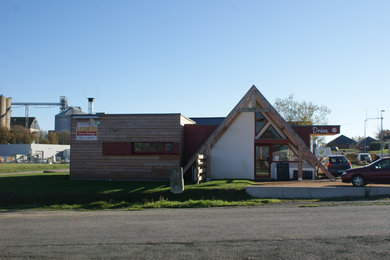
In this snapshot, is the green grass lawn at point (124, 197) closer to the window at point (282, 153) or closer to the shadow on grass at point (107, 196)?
the shadow on grass at point (107, 196)

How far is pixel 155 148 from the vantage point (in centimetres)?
2039

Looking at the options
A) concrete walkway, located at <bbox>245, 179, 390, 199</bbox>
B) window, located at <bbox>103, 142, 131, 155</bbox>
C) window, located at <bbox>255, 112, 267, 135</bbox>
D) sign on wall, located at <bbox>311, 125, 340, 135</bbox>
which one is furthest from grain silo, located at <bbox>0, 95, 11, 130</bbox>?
concrete walkway, located at <bbox>245, 179, 390, 199</bbox>

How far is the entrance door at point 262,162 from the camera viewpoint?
21422 mm

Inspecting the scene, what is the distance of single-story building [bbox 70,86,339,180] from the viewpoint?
20.2 m

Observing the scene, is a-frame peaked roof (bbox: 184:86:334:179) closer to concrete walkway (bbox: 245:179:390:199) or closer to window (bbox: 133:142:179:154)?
window (bbox: 133:142:179:154)

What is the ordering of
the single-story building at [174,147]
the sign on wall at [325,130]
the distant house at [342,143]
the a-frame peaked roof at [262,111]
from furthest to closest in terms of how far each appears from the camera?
the distant house at [342,143]
the sign on wall at [325,130]
the single-story building at [174,147]
the a-frame peaked roof at [262,111]

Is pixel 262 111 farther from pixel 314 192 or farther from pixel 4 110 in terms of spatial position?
pixel 4 110

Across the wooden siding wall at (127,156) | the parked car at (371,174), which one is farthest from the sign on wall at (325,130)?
the wooden siding wall at (127,156)

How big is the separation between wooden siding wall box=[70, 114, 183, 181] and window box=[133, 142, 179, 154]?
22 cm

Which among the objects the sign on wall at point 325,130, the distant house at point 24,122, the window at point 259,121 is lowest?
the sign on wall at point 325,130

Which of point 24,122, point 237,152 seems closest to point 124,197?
point 237,152

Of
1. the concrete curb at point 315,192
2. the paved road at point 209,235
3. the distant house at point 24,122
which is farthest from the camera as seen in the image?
the distant house at point 24,122

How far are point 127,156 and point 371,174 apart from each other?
12297mm

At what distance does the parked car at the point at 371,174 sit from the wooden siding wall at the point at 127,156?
8670 mm
